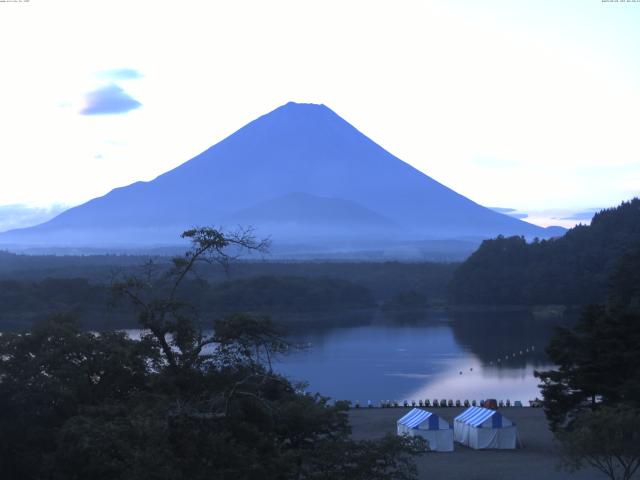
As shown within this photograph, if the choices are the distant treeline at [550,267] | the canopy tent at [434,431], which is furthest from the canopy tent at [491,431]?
the distant treeline at [550,267]

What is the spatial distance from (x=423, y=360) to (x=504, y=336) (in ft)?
19.6

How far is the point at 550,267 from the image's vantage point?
39406 millimetres

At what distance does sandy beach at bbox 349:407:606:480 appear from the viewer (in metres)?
10.1

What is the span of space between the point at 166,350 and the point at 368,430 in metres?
6.57

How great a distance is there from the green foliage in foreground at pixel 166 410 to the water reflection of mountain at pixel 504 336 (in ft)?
42.0

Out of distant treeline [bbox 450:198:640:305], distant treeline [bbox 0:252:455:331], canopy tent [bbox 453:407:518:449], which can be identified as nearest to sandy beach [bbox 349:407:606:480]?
canopy tent [bbox 453:407:518:449]

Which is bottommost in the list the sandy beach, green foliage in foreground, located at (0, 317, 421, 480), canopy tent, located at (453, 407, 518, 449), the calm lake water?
the calm lake water

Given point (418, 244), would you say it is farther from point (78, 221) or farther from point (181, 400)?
point (181, 400)

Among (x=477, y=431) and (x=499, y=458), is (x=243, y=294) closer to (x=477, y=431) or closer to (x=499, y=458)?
(x=477, y=431)

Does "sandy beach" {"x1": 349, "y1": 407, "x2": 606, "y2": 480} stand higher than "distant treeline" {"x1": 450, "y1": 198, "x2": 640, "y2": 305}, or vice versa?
"distant treeline" {"x1": 450, "y1": 198, "x2": 640, "y2": 305}

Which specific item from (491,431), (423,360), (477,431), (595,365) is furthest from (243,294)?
(595,365)

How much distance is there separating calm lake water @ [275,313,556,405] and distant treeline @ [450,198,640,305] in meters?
4.91

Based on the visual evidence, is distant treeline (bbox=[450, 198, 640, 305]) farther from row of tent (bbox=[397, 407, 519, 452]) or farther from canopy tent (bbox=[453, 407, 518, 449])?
row of tent (bbox=[397, 407, 519, 452])

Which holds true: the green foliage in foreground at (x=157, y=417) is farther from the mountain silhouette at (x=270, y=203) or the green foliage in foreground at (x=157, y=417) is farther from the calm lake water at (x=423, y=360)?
the mountain silhouette at (x=270, y=203)
